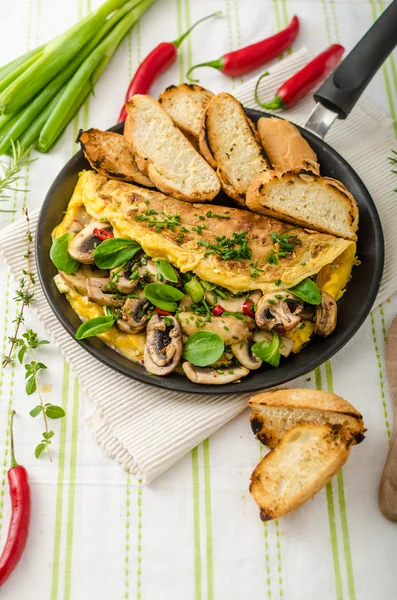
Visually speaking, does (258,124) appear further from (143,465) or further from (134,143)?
(143,465)

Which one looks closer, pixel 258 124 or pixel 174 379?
pixel 174 379

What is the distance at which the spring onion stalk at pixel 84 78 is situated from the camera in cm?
467

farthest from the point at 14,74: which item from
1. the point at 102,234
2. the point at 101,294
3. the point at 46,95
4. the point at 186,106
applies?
the point at 101,294

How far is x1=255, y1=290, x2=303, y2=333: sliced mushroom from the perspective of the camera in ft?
11.8

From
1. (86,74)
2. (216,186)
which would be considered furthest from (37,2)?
(216,186)

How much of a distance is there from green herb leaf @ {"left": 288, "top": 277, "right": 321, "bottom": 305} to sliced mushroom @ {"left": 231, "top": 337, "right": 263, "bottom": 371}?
1.25 feet

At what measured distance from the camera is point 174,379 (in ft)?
12.0

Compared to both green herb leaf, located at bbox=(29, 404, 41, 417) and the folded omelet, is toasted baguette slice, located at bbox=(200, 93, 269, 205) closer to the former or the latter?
the folded omelet

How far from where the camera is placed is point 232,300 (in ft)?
12.3

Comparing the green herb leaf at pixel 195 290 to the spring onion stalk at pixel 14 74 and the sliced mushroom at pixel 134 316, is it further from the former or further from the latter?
the spring onion stalk at pixel 14 74

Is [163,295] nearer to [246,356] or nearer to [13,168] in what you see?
[246,356]

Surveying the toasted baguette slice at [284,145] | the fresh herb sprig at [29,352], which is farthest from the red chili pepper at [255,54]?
the fresh herb sprig at [29,352]

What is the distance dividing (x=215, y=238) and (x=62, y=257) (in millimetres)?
886

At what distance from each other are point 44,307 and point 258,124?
177cm
